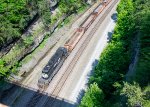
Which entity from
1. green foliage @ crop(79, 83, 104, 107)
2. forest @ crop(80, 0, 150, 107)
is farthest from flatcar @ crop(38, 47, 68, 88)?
green foliage @ crop(79, 83, 104, 107)

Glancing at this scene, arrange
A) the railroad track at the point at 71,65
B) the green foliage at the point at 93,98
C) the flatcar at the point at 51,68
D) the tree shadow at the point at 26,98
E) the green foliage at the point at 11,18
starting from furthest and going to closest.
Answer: the green foliage at the point at 11,18 → the flatcar at the point at 51,68 → the railroad track at the point at 71,65 → the tree shadow at the point at 26,98 → the green foliage at the point at 93,98

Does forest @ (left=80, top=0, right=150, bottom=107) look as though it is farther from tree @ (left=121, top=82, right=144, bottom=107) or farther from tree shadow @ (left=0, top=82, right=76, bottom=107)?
tree shadow @ (left=0, top=82, right=76, bottom=107)

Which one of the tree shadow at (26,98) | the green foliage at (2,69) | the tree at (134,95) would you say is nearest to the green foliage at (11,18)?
the green foliage at (2,69)

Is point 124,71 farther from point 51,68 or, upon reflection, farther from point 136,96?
point 136,96

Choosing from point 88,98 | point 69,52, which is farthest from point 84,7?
point 88,98

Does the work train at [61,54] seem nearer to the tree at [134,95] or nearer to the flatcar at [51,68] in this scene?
the flatcar at [51,68]

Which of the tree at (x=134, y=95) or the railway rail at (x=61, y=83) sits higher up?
the tree at (x=134, y=95)

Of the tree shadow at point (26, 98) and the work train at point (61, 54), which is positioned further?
the work train at point (61, 54)

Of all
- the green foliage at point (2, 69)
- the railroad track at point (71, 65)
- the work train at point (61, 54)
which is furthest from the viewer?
the work train at point (61, 54)
